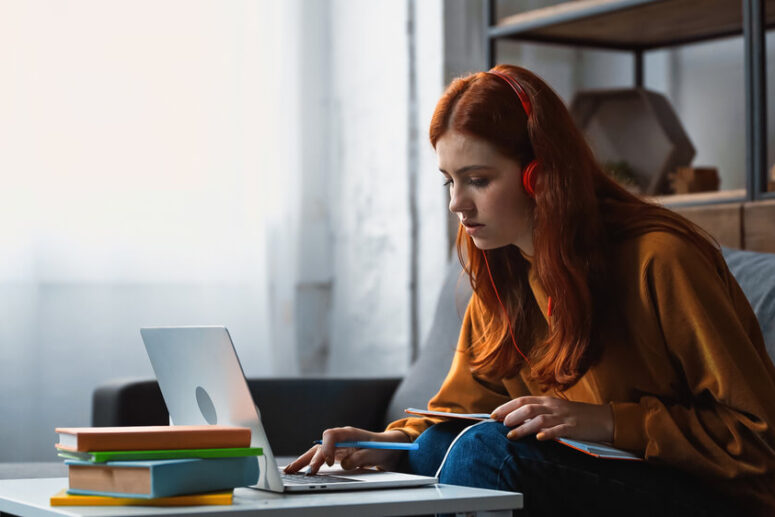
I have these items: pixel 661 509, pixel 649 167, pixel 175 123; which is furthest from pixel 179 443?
pixel 175 123

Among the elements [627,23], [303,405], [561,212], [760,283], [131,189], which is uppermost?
[627,23]

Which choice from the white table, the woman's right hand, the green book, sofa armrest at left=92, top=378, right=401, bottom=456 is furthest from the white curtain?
the green book

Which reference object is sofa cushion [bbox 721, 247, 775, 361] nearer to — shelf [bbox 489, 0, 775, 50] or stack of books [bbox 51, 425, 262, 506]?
shelf [bbox 489, 0, 775, 50]

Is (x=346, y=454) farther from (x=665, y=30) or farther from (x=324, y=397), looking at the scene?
(x=665, y=30)

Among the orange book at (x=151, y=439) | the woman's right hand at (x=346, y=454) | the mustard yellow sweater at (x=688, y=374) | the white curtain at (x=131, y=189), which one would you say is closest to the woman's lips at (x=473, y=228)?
the mustard yellow sweater at (x=688, y=374)

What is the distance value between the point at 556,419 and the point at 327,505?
37cm

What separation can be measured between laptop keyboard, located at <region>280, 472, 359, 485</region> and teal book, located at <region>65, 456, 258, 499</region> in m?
0.09

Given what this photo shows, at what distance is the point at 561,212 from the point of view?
1.38 m

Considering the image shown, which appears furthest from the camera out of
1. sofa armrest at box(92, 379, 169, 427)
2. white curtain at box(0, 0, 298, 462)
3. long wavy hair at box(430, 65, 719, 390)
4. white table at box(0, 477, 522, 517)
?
white curtain at box(0, 0, 298, 462)

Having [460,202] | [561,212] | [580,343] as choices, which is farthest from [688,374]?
[460,202]

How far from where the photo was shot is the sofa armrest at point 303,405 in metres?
1.95

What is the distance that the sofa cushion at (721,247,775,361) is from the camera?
63.6 inches

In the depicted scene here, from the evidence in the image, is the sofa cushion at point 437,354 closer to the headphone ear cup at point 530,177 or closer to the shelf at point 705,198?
the shelf at point 705,198

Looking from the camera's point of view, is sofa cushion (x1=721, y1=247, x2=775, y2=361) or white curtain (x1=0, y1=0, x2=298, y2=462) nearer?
sofa cushion (x1=721, y1=247, x2=775, y2=361)
